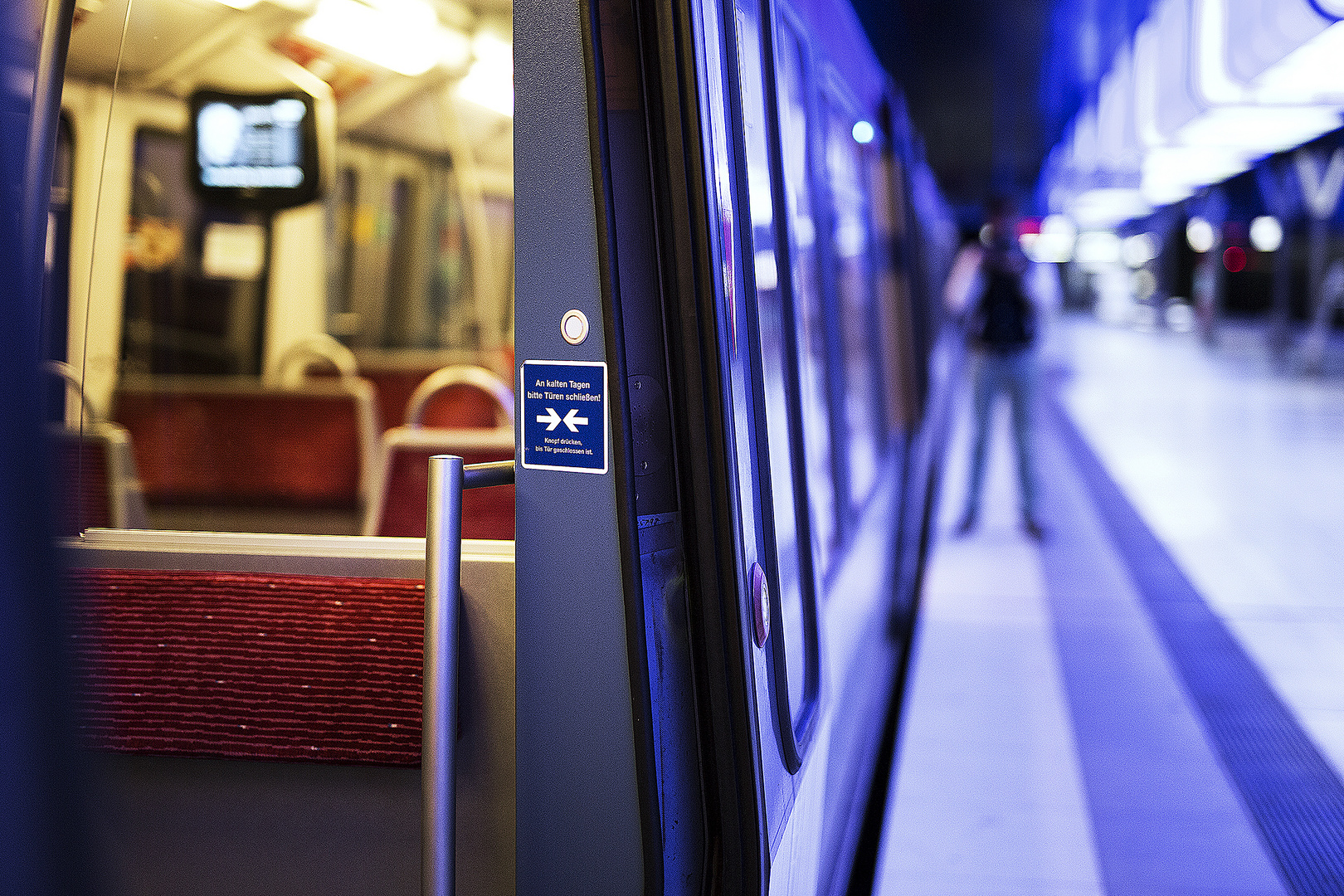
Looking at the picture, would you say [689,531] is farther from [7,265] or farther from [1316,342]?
[1316,342]

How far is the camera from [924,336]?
9125 millimetres

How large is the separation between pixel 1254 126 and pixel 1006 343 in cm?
616

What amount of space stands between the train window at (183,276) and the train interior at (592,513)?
2 centimetres

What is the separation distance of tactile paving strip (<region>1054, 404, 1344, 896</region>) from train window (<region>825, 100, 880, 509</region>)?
1509 millimetres

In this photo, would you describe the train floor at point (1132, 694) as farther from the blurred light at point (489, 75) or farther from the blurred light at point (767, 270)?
the blurred light at point (489, 75)

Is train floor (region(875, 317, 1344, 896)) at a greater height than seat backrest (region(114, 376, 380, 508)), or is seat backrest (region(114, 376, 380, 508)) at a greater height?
seat backrest (region(114, 376, 380, 508))

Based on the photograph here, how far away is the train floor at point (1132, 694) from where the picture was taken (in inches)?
117

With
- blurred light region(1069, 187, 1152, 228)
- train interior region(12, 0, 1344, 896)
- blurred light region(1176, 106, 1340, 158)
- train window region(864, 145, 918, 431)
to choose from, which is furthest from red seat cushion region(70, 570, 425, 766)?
blurred light region(1069, 187, 1152, 228)

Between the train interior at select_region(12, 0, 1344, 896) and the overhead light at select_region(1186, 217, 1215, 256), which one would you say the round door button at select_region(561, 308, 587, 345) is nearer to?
the train interior at select_region(12, 0, 1344, 896)

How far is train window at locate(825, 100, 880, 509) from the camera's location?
4.38 metres

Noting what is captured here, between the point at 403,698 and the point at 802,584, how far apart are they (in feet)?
2.94

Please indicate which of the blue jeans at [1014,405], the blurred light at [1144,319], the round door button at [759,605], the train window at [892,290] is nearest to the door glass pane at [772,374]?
the round door button at [759,605]

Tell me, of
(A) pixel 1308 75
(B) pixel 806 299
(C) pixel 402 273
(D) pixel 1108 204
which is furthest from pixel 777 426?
(D) pixel 1108 204

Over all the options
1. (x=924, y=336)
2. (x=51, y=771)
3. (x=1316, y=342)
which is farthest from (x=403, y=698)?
(x=1316, y=342)
